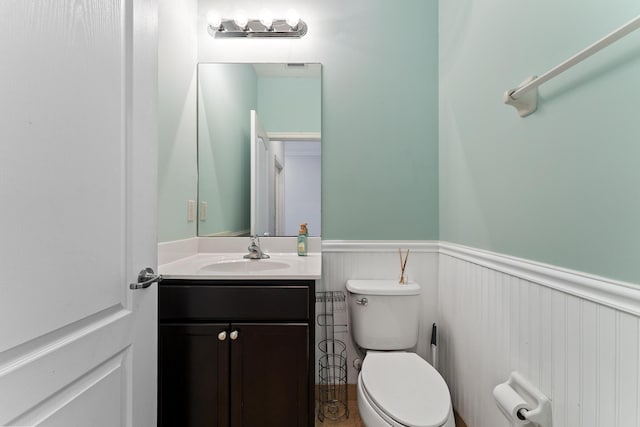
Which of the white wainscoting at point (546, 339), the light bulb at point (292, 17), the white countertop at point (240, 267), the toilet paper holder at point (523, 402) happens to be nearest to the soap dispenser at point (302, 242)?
the white countertop at point (240, 267)

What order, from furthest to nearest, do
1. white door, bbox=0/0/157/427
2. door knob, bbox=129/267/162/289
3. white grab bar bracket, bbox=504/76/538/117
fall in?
white grab bar bracket, bbox=504/76/538/117
door knob, bbox=129/267/162/289
white door, bbox=0/0/157/427

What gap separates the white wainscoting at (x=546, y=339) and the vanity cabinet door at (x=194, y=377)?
1.06m

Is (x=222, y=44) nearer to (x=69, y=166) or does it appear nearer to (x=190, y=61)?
(x=190, y=61)

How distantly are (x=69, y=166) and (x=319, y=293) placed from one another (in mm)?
1382

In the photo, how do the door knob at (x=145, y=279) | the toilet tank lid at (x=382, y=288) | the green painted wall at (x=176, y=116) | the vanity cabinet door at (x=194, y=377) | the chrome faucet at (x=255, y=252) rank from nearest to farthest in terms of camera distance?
the door knob at (x=145, y=279)
the vanity cabinet door at (x=194, y=377)
the green painted wall at (x=176, y=116)
the toilet tank lid at (x=382, y=288)
the chrome faucet at (x=255, y=252)

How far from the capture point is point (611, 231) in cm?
73

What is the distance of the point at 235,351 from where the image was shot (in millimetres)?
1198

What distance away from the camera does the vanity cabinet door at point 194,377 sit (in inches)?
47.1

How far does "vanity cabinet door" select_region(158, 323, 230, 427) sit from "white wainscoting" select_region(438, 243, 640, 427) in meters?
1.06

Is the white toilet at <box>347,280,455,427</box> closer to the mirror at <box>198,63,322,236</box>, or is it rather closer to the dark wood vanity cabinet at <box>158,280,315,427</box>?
the dark wood vanity cabinet at <box>158,280,315,427</box>

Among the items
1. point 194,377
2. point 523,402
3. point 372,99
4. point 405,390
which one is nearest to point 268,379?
point 194,377

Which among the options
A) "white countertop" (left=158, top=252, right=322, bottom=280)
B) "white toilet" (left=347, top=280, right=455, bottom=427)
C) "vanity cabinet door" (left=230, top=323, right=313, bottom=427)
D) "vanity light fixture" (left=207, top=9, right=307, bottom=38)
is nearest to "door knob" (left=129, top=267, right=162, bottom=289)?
"white countertop" (left=158, top=252, right=322, bottom=280)

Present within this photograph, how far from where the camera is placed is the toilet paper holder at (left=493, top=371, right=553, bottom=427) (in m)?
0.90

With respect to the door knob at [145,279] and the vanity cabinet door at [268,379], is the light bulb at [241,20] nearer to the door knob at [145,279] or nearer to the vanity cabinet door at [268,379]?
the door knob at [145,279]
